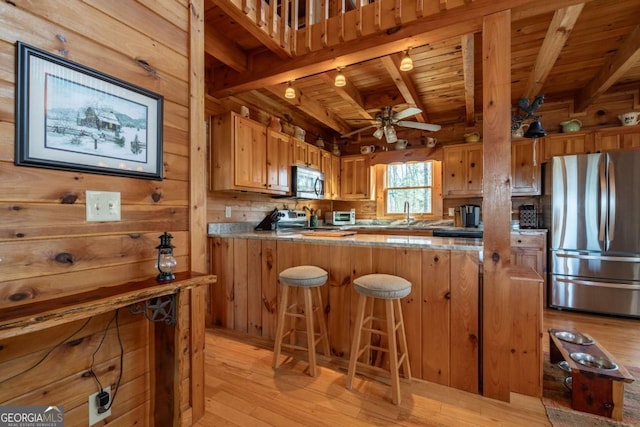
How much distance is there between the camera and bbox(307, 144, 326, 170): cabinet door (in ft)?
13.5

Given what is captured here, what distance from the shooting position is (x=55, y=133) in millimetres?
1026

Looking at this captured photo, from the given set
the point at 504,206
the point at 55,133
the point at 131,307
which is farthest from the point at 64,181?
the point at 504,206

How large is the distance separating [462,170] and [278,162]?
8.97 ft

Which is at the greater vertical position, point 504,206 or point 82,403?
point 504,206

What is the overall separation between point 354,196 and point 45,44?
4231 millimetres

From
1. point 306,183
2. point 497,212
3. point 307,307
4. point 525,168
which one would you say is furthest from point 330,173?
point 497,212

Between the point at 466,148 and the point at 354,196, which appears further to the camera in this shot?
the point at 354,196

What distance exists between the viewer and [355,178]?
4.90m

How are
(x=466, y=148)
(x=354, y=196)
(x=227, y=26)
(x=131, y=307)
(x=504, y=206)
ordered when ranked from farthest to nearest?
(x=354, y=196), (x=466, y=148), (x=227, y=26), (x=504, y=206), (x=131, y=307)

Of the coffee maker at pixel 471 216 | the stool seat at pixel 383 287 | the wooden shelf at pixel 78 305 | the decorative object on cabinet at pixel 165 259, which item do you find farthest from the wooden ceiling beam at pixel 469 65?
the wooden shelf at pixel 78 305

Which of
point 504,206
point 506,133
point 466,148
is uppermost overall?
point 466,148

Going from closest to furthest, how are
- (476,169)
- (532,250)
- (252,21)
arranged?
(252,21) < (532,250) < (476,169)

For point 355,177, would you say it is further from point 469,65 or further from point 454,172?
point 469,65

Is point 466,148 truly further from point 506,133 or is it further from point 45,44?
point 45,44
